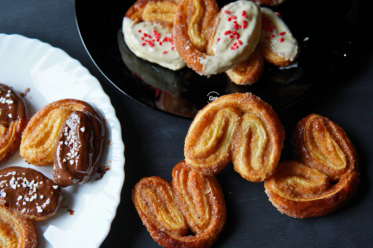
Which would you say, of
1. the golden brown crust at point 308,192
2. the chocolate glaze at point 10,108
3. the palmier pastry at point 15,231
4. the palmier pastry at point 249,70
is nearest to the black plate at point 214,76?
the palmier pastry at point 249,70

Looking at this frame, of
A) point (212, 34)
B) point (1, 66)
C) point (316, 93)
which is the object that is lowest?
point (316, 93)

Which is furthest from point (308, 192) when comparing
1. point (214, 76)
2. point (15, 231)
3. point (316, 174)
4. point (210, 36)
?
point (15, 231)

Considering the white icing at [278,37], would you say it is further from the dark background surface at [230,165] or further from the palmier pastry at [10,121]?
the palmier pastry at [10,121]

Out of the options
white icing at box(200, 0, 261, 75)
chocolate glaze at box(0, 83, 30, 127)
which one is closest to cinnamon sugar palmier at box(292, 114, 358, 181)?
white icing at box(200, 0, 261, 75)

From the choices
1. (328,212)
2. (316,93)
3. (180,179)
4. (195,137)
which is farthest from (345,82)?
(180,179)

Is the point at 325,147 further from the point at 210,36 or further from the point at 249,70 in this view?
the point at 210,36

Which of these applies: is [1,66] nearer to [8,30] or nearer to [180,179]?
[8,30]

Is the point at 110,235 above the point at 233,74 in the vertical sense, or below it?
below

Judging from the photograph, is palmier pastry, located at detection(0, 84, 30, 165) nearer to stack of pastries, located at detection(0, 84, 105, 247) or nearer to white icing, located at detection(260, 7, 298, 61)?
stack of pastries, located at detection(0, 84, 105, 247)
